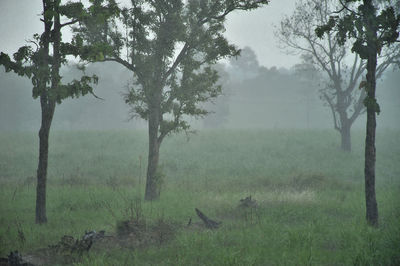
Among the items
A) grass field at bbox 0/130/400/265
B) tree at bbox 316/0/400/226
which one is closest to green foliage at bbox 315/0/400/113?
tree at bbox 316/0/400/226

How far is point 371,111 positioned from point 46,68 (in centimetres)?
863

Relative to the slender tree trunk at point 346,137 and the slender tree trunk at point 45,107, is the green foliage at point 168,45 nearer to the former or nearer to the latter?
the slender tree trunk at point 45,107

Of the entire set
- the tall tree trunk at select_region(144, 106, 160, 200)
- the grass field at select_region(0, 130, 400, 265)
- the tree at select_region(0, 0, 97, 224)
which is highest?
the tree at select_region(0, 0, 97, 224)

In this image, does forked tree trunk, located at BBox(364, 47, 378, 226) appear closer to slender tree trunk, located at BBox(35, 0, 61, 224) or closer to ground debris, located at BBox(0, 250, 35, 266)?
ground debris, located at BBox(0, 250, 35, 266)

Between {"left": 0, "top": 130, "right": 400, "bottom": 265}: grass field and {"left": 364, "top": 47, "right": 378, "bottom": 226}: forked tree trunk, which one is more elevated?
{"left": 364, "top": 47, "right": 378, "bottom": 226}: forked tree trunk

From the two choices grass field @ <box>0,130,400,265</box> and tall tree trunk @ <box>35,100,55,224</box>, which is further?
tall tree trunk @ <box>35,100,55,224</box>

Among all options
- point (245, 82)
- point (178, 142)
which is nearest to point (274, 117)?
point (245, 82)

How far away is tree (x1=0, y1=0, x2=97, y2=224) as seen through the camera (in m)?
9.23

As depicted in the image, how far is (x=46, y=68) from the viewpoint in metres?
9.16

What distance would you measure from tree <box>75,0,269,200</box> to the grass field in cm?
317

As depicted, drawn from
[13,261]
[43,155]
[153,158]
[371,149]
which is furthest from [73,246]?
[371,149]

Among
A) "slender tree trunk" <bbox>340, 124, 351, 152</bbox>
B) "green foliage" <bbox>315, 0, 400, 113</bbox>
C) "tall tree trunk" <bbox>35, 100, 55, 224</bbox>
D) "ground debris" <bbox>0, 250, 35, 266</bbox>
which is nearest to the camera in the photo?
"ground debris" <bbox>0, 250, 35, 266</bbox>

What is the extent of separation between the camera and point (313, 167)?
80.2 ft

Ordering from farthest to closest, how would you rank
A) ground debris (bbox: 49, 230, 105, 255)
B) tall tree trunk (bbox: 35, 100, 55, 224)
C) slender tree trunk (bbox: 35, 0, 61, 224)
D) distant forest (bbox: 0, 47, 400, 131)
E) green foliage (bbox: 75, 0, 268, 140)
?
1. distant forest (bbox: 0, 47, 400, 131)
2. green foliage (bbox: 75, 0, 268, 140)
3. tall tree trunk (bbox: 35, 100, 55, 224)
4. slender tree trunk (bbox: 35, 0, 61, 224)
5. ground debris (bbox: 49, 230, 105, 255)
